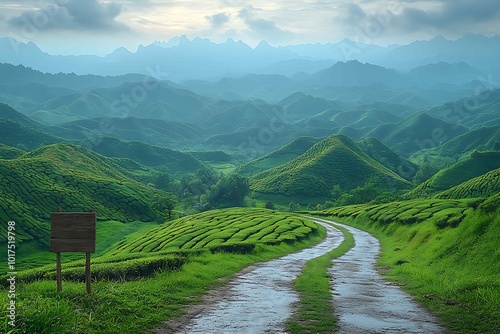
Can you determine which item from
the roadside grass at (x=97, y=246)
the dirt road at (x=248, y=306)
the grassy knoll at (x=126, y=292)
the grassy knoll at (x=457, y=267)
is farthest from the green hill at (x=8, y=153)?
the dirt road at (x=248, y=306)

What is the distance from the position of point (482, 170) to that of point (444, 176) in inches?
582

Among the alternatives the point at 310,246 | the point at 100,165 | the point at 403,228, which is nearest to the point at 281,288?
the point at 310,246

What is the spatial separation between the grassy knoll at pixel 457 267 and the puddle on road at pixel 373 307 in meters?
0.72

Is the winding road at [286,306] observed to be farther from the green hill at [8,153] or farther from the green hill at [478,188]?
the green hill at [8,153]

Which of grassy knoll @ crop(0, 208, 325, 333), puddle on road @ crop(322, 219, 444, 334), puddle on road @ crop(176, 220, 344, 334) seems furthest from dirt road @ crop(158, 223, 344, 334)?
puddle on road @ crop(322, 219, 444, 334)

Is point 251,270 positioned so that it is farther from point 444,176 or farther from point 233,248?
point 444,176

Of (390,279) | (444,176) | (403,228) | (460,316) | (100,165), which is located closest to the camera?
(460,316)

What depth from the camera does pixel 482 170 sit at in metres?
155

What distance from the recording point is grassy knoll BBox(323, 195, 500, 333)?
17812mm

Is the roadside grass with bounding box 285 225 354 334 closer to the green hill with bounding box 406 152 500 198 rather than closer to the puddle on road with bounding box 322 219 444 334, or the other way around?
the puddle on road with bounding box 322 219 444 334

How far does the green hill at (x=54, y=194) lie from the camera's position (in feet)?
373

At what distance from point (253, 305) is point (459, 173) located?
143m

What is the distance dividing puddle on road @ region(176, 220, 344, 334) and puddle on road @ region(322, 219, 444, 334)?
209 cm

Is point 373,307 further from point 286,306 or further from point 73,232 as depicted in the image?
point 73,232
